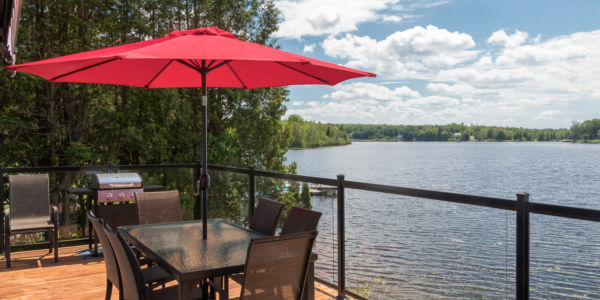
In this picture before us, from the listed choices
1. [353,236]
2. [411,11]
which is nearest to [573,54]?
[411,11]

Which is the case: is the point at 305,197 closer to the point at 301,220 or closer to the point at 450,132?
the point at 301,220

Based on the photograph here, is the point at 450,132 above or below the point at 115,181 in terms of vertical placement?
above

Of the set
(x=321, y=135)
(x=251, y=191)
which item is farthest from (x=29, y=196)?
(x=321, y=135)

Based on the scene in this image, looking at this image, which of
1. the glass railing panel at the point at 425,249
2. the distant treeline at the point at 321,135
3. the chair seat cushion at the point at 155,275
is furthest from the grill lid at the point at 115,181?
the distant treeline at the point at 321,135

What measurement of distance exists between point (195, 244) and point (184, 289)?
0.66 m

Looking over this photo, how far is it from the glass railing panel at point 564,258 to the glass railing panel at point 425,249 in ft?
0.51

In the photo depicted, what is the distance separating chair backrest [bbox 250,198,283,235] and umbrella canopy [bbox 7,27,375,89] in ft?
3.47

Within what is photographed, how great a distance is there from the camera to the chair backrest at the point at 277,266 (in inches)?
85.2

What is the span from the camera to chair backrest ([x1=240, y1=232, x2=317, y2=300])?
2.16 m

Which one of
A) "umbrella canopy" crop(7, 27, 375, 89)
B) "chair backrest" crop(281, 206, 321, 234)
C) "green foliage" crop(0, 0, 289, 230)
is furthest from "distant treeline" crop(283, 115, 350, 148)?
"chair backrest" crop(281, 206, 321, 234)

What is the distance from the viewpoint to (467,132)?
56.6m

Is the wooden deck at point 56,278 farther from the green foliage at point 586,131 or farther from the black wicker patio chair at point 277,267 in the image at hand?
the green foliage at point 586,131

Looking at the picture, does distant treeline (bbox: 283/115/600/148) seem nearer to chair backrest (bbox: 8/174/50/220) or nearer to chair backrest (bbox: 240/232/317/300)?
chair backrest (bbox: 8/174/50/220)

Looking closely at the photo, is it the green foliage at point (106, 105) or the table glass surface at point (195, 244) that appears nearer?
the table glass surface at point (195, 244)
